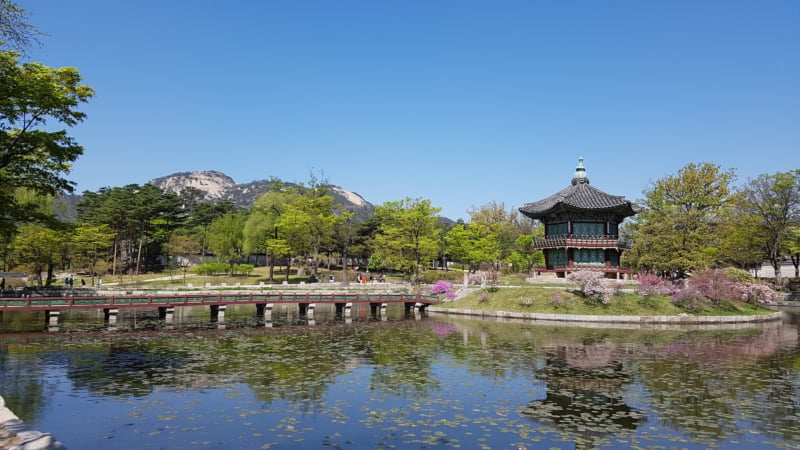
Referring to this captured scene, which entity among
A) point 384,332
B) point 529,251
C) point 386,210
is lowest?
point 384,332

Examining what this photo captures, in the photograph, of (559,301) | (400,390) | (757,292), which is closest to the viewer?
(400,390)

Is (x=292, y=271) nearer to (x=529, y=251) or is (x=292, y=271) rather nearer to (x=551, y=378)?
(x=529, y=251)

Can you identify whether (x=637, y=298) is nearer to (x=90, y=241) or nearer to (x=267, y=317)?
(x=267, y=317)

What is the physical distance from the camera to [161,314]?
1622 inches

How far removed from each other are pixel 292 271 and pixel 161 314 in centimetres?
4483

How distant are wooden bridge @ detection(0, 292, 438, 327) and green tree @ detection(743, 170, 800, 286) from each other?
45.8 metres

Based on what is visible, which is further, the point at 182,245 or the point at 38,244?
the point at 182,245

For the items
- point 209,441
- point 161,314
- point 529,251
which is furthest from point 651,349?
point 529,251

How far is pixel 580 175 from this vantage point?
6594cm

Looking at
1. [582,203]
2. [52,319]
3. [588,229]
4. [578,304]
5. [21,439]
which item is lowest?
[52,319]

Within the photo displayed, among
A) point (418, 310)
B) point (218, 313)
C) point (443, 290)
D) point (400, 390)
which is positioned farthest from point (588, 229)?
point (400, 390)

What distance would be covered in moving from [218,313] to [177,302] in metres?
3.15

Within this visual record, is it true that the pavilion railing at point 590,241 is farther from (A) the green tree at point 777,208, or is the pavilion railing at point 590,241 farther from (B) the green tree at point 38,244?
(B) the green tree at point 38,244

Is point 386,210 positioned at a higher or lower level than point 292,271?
higher
